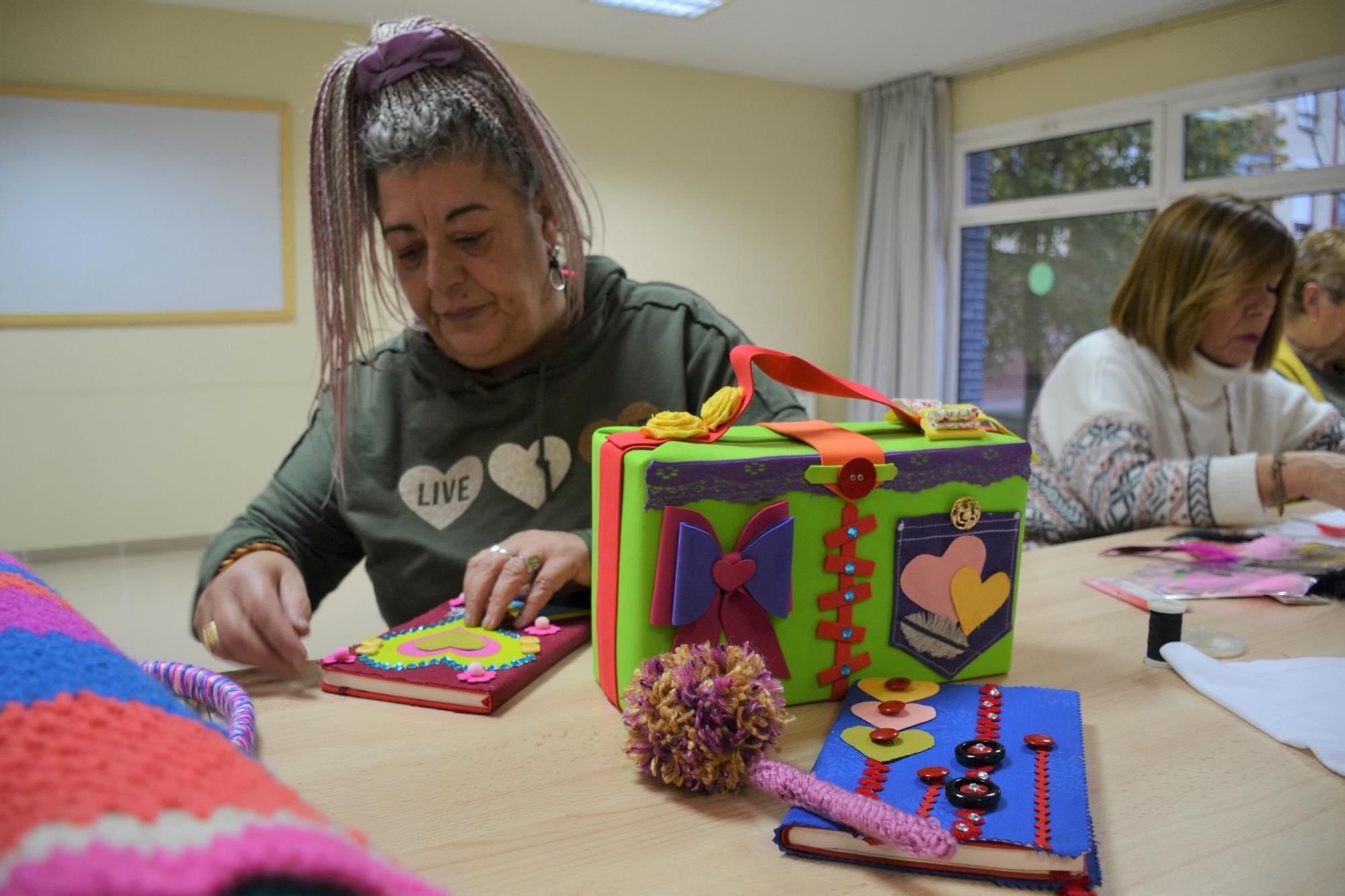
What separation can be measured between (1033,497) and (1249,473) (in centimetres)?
38

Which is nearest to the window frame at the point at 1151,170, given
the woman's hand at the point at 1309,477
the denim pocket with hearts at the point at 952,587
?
the woman's hand at the point at 1309,477

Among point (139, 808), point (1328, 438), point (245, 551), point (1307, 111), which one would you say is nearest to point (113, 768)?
point (139, 808)

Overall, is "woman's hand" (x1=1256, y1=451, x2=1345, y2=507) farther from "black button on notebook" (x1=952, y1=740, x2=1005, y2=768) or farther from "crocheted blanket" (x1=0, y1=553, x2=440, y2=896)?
"crocheted blanket" (x1=0, y1=553, x2=440, y2=896)

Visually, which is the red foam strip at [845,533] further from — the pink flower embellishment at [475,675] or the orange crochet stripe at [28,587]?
the orange crochet stripe at [28,587]

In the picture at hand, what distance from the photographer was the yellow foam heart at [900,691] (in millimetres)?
730

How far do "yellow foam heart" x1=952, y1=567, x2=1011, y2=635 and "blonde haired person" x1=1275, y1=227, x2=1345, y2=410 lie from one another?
1.88m

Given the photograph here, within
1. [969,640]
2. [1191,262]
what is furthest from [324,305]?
[1191,262]

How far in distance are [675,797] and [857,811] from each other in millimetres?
137

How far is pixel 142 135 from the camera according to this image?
3.82 meters

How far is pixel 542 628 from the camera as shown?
0.89m

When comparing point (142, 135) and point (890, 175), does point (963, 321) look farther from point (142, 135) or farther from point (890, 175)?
point (142, 135)

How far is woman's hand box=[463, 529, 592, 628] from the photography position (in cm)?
89

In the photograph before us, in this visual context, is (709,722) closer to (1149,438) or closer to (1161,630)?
(1161,630)

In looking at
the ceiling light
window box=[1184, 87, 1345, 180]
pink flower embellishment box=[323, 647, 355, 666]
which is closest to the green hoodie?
pink flower embellishment box=[323, 647, 355, 666]
